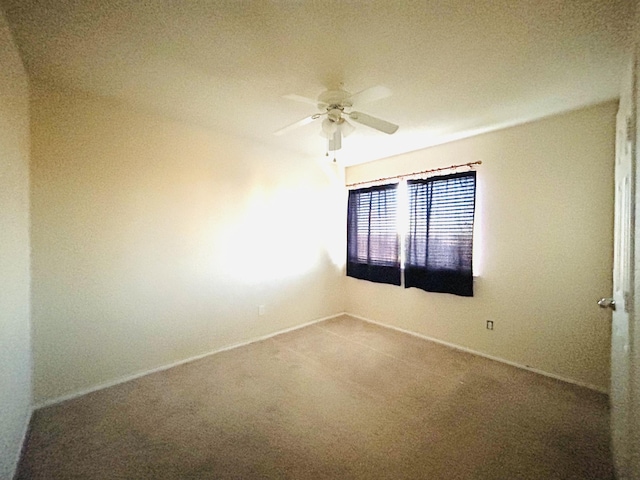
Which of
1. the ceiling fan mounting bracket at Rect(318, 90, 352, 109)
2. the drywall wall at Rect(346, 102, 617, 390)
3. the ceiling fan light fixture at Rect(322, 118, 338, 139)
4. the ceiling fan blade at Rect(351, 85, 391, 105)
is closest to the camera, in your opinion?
the ceiling fan blade at Rect(351, 85, 391, 105)

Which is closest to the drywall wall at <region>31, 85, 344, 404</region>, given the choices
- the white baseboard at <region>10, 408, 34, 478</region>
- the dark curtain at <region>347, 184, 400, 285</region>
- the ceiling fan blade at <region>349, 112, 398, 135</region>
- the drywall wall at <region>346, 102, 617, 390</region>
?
the white baseboard at <region>10, 408, 34, 478</region>

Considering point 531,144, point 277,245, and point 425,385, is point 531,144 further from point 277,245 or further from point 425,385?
point 277,245

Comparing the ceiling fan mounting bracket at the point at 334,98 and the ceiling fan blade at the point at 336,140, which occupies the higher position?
the ceiling fan mounting bracket at the point at 334,98

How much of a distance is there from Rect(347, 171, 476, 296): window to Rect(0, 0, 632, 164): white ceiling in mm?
943

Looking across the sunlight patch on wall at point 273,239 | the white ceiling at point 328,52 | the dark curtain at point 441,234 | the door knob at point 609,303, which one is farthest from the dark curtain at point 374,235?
the door knob at point 609,303

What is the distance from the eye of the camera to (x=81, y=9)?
1.29 meters

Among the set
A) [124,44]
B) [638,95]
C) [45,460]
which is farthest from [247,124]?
[45,460]

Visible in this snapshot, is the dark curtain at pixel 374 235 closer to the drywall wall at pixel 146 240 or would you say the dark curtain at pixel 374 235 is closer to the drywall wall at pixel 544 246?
the drywall wall at pixel 544 246

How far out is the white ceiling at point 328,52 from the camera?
4.25ft

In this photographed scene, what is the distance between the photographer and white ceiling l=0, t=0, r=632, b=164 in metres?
1.30

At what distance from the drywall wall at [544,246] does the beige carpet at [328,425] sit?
0.30m

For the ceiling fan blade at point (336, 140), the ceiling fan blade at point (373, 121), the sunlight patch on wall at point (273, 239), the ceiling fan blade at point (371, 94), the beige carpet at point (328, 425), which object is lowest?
the beige carpet at point (328, 425)

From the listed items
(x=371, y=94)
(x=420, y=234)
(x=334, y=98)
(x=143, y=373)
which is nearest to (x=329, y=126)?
(x=334, y=98)

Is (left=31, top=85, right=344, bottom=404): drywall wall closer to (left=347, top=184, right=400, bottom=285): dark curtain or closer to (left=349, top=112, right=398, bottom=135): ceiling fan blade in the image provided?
(left=347, top=184, right=400, bottom=285): dark curtain
